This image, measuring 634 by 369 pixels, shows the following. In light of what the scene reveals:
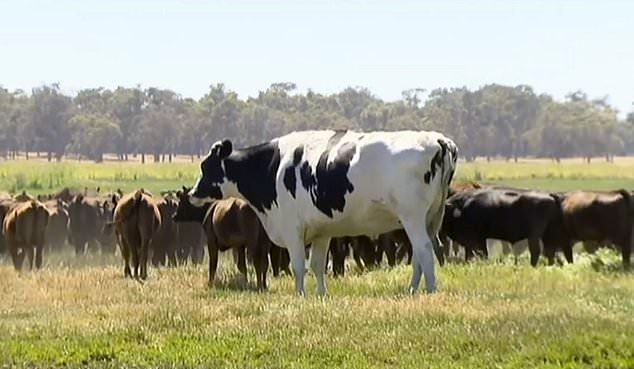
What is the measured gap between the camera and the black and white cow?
1627 centimetres

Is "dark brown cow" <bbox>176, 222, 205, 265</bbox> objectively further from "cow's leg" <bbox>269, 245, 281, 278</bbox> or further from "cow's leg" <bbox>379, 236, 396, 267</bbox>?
"cow's leg" <bbox>269, 245, 281, 278</bbox>

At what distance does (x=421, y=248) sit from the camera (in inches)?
645

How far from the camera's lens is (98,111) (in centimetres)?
17138

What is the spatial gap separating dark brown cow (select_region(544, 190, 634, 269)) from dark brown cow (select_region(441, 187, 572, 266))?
336mm

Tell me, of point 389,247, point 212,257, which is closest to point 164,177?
point 389,247

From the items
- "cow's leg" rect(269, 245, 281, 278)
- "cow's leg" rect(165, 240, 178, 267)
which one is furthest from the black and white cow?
"cow's leg" rect(165, 240, 178, 267)

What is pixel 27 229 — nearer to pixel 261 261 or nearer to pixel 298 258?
pixel 261 261

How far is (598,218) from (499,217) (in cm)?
217

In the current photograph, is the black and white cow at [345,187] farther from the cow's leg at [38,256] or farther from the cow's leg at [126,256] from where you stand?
the cow's leg at [38,256]

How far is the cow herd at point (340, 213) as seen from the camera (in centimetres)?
1642

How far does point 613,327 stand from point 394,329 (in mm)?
2171

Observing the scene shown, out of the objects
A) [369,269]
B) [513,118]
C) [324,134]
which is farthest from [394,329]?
[513,118]

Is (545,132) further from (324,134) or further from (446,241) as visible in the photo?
(324,134)

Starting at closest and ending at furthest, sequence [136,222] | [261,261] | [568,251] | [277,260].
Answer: [261,261]
[277,260]
[136,222]
[568,251]
